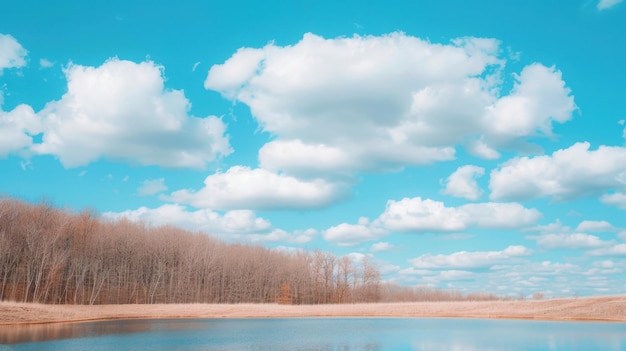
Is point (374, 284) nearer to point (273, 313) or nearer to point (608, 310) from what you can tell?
point (273, 313)

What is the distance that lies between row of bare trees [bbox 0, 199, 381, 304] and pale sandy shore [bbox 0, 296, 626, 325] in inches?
439

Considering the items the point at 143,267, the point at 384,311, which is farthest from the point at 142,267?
the point at 384,311

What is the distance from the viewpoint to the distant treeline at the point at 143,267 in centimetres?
6838

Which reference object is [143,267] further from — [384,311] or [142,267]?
[384,311]

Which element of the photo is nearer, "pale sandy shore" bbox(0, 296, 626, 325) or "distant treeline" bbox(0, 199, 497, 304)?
"pale sandy shore" bbox(0, 296, 626, 325)

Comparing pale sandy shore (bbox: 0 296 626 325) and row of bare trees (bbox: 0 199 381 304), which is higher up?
row of bare trees (bbox: 0 199 381 304)

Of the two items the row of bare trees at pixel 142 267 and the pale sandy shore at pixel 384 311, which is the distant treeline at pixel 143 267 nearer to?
the row of bare trees at pixel 142 267

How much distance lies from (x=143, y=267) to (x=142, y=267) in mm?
2491

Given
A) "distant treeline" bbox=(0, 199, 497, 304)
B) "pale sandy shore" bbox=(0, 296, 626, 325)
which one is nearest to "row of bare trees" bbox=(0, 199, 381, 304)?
"distant treeline" bbox=(0, 199, 497, 304)

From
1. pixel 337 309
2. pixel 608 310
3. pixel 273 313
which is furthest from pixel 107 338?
pixel 608 310

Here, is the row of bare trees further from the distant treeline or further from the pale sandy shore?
the pale sandy shore

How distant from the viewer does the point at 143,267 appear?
87250mm

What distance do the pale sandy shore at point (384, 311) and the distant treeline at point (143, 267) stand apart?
37.0 ft

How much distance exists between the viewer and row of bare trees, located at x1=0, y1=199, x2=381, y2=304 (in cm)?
6838
